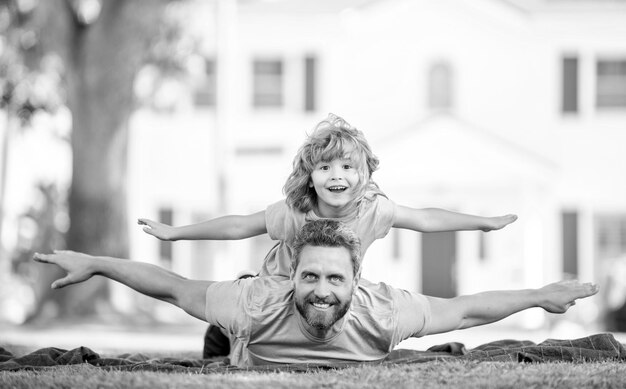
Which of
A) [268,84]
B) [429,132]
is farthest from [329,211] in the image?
[268,84]

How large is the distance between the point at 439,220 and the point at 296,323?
50.0 inches

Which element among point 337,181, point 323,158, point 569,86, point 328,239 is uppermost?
point 569,86

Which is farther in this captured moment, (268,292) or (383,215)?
(383,215)

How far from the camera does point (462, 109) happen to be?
22375mm

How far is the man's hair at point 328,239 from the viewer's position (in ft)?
17.7

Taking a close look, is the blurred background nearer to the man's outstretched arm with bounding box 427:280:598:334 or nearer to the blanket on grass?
the blanket on grass

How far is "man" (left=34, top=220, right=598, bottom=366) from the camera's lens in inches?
210

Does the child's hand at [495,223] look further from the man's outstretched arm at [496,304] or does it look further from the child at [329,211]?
the man's outstretched arm at [496,304]

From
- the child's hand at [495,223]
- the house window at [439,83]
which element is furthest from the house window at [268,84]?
the child's hand at [495,223]

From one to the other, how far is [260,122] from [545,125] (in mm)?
5824

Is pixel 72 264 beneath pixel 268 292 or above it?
above

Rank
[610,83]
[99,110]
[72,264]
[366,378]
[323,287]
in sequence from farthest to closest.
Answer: [610,83], [99,110], [72,264], [323,287], [366,378]

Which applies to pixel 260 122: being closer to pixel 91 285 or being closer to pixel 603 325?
pixel 91 285

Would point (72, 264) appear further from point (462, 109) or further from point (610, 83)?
point (610, 83)
